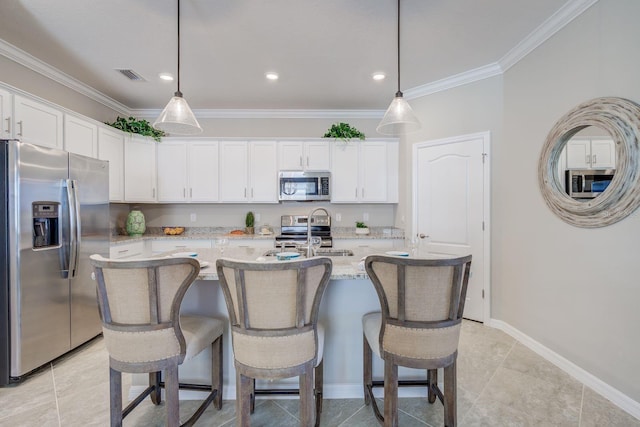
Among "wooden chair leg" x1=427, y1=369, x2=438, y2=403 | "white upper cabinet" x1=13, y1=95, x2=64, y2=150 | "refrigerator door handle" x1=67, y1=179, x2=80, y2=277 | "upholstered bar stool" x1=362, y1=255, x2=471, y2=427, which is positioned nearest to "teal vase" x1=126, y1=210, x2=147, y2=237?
"white upper cabinet" x1=13, y1=95, x2=64, y2=150

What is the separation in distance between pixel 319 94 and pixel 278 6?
5.35 ft

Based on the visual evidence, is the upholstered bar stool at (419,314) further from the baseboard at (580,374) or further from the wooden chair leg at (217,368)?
the baseboard at (580,374)

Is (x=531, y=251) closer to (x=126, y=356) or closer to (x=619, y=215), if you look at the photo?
(x=619, y=215)

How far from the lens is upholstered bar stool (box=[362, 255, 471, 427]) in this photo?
4.53 feet

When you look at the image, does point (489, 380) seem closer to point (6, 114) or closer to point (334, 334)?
point (334, 334)

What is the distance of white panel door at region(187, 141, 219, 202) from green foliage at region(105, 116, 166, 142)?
506mm

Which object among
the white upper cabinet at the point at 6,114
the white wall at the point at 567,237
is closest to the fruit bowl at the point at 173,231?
the white upper cabinet at the point at 6,114

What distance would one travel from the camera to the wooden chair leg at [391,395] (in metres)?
1.51

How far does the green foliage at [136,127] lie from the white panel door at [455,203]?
358cm

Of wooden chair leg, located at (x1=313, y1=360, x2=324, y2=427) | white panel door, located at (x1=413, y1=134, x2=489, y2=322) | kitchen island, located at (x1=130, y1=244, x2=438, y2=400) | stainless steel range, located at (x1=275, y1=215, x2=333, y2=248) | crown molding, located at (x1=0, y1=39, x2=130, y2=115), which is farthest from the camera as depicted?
stainless steel range, located at (x1=275, y1=215, x2=333, y2=248)

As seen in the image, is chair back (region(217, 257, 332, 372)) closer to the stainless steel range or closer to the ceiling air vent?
the stainless steel range

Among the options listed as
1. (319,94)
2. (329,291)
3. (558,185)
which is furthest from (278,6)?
(558,185)

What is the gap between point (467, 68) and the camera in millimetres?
3164

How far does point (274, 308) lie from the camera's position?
134 centimetres
